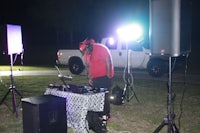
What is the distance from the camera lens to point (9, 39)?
7750 millimetres

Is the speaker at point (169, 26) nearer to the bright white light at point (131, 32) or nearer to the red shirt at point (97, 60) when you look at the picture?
the red shirt at point (97, 60)

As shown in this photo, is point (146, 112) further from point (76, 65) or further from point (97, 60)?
point (76, 65)

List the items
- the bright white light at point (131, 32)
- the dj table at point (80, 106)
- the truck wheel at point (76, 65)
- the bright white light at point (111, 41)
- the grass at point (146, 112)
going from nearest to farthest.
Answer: the dj table at point (80, 106)
the grass at point (146, 112)
the bright white light at point (131, 32)
the bright white light at point (111, 41)
the truck wheel at point (76, 65)

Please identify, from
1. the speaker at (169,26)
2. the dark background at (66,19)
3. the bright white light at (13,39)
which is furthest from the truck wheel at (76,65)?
the dark background at (66,19)

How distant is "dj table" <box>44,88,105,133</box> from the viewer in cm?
586

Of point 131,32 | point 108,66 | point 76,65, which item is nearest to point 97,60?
point 108,66

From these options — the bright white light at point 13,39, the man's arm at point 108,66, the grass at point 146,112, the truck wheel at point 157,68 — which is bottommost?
the grass at point 146,112

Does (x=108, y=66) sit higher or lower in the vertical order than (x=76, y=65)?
higher

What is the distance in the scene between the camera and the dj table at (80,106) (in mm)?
5855

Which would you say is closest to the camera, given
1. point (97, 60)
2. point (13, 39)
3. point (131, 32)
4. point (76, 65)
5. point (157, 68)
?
point (97, 60)

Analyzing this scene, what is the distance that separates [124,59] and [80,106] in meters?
10.0

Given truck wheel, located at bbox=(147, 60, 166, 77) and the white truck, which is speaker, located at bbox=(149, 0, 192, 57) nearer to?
the white truck

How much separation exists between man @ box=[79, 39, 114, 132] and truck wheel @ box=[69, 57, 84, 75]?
A: 9.22 metres

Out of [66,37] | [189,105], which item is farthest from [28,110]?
[66,37]
